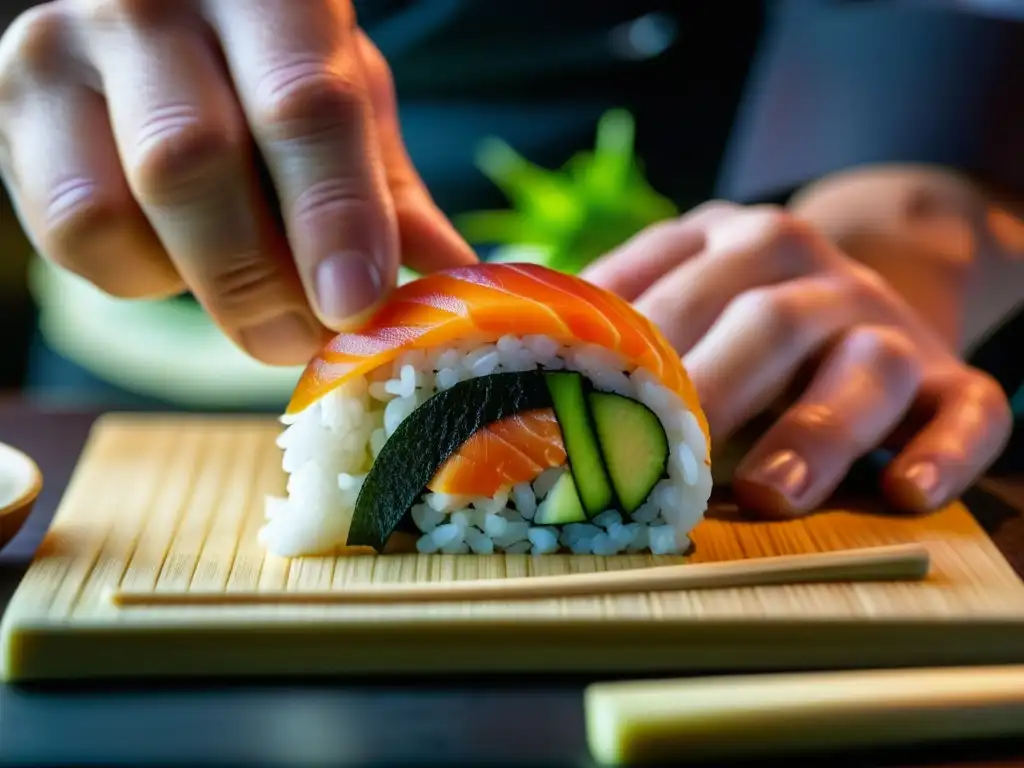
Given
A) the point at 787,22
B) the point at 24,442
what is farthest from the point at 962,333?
the point at 24,442

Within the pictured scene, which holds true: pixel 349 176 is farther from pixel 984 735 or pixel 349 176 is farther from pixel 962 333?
pixel 962 333

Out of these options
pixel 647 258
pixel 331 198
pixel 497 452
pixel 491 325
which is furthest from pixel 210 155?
pixel 647 258

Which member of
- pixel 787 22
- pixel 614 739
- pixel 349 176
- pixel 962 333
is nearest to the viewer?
pixel 614 739

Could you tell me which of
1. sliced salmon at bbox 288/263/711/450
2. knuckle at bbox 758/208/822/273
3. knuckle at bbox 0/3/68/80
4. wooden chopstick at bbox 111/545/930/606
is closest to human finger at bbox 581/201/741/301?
knuckle at bbox 758/208/822/273

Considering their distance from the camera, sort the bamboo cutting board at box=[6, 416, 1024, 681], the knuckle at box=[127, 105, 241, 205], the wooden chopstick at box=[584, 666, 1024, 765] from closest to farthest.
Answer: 1. the wooden chopstick at box=[584, 666, 1024, 765]
2. the bamboo cutting board at box=[6, 416, 1024, 681]
3. the knuckle at box=[127, 105, 241, 205]

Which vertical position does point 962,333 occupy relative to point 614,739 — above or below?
below

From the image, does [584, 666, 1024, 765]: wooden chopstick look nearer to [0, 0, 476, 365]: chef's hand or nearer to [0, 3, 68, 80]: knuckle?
[0, 0, 476, 365]: chef's hand

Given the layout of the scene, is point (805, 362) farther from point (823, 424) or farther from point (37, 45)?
point (37, 45)
